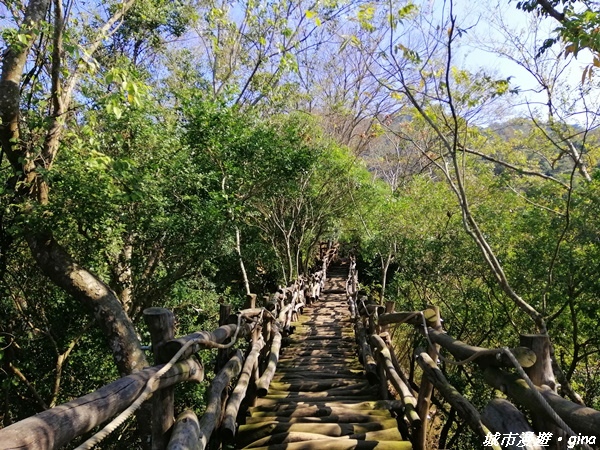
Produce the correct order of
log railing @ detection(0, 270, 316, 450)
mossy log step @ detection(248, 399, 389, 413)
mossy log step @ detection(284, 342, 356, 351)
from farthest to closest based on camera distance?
1. mossy log step @ detection(284, 342, 356, 351)
2. mossy log step @ detection(248, 399, 389, 413)
3. log railing @ detection(0, 270, 316, 450)

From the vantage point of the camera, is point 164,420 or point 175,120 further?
point 175,120

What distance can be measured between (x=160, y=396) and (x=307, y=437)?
148cm

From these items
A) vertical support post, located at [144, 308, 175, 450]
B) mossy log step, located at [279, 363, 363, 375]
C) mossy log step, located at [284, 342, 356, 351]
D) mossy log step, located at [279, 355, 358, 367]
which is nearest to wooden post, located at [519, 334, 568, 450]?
vertical support post, located at [144, 308, 175, 450]

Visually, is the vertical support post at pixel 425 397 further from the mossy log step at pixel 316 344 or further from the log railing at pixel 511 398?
the mossy log step at pixel 316 344

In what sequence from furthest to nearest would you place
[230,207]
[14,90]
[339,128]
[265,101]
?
[339,128] → [265,101] → [230,207] → [14,90]

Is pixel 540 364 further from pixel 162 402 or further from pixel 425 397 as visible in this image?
pixel 162 402

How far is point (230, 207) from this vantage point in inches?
283

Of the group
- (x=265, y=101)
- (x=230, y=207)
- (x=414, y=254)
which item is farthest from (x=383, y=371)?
(x=265, y=101)

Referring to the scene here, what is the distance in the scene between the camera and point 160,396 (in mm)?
2070

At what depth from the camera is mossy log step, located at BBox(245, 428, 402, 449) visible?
3.10 m

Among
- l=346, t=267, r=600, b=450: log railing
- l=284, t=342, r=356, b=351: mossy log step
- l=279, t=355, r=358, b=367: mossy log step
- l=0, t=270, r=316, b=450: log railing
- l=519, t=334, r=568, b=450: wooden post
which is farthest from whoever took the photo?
l=284, t=342, r=356, b=351: mossy log step

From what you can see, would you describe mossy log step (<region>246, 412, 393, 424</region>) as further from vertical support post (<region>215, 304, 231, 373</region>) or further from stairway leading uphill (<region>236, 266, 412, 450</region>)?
vertical support post (<region>215, 304, 231, 373</region>)

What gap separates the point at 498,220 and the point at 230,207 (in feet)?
17.8

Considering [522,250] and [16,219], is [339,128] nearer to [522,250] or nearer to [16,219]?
[522,250]
